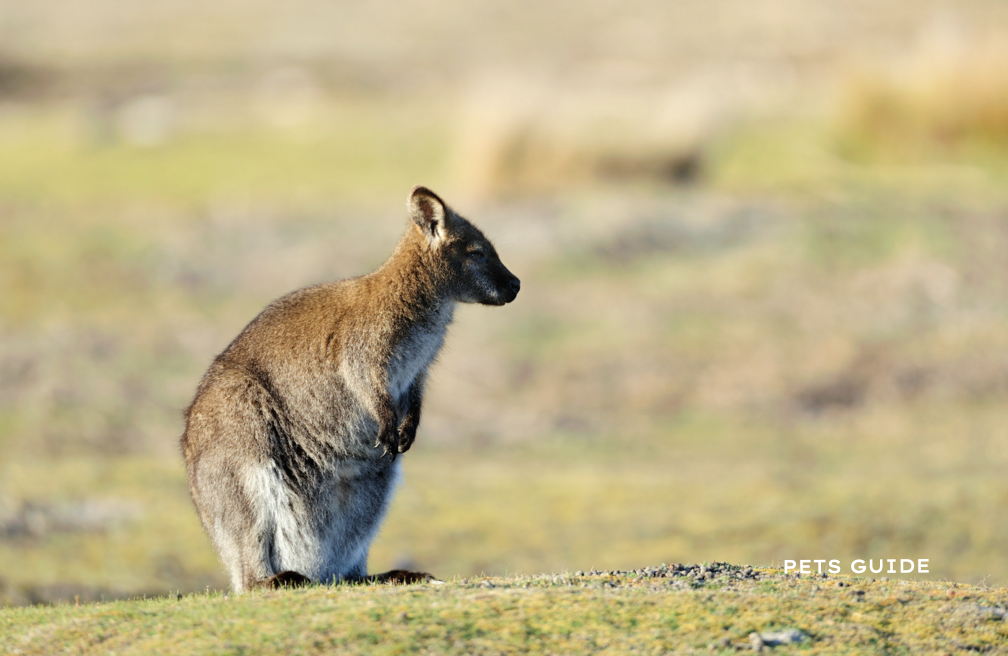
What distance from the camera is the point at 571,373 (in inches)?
704

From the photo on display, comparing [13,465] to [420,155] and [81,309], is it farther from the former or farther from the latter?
[420,155]

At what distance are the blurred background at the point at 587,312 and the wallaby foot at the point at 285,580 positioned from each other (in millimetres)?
4806

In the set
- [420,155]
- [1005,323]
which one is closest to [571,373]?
Answer: [1005,323]

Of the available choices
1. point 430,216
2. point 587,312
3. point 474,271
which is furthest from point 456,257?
point 587,312

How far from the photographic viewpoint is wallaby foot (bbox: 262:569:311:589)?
6.57m

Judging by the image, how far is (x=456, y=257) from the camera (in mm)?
7535

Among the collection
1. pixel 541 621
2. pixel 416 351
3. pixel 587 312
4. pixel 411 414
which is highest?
pixel 587 312

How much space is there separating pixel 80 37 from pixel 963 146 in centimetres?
4545

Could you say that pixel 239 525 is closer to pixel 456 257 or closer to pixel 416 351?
pixel 416 351

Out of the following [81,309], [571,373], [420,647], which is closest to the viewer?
[420,647]

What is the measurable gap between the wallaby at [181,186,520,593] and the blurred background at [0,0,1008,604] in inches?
182

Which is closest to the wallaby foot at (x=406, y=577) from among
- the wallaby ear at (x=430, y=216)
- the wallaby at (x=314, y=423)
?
the wallaby at (x=314, y=423)

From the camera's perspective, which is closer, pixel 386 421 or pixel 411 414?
pixel 386 421

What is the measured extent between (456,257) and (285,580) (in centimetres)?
206
